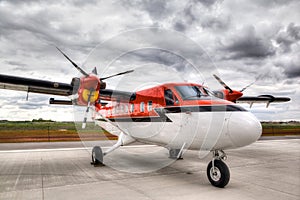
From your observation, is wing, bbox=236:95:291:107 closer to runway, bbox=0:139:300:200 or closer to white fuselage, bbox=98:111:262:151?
runway, bbox=0:139:300:200

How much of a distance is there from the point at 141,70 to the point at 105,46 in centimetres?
148

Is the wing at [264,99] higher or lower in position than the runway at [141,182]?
higher

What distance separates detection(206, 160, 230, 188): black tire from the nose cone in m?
0.80

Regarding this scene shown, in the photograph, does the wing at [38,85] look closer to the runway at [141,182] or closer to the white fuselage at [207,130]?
the white fuselage at [207,130]

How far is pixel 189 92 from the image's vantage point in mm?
5875

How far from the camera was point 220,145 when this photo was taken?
16.9 ft

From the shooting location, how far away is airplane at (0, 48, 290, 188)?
4.93 m

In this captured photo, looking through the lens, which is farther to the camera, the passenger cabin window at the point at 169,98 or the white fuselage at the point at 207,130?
the passenger cabin window at the point at 169,98

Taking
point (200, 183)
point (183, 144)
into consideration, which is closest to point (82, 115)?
point (183, 144)

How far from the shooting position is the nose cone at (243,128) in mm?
4742

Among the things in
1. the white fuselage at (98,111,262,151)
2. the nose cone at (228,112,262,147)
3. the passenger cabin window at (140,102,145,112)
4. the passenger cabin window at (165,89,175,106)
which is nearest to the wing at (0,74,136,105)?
the passenger cabin window at (140,102,145,112)

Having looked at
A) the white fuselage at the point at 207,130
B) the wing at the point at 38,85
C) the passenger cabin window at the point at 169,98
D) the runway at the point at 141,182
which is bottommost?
the runway at the point at 141,182

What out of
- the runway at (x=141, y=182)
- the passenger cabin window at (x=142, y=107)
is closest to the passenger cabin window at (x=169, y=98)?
the passenger cabin window at (x=142, y=107)

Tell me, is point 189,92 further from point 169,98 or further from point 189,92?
point 169,98
